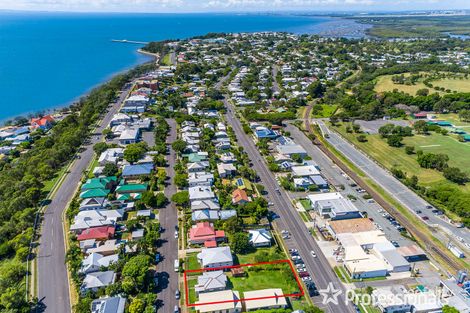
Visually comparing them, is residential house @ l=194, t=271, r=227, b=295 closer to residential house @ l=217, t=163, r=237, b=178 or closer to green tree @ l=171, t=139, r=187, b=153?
residential house @ l=217, t=163, r=237, b=178

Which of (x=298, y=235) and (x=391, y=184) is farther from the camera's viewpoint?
(x=391, y=184)

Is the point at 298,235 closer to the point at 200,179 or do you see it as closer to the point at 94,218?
the point at 200,179

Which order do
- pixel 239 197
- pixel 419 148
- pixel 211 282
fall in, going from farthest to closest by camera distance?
pixel 419 148, pixel 239 197, pixel 211 282

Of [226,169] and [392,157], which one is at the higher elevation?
[226,169]

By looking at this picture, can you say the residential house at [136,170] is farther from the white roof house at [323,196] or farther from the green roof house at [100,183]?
the white roof house at [323,196]

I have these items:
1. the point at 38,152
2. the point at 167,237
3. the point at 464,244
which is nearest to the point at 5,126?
the point at 38,152

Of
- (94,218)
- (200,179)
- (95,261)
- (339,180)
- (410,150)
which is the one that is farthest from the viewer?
(410,150)

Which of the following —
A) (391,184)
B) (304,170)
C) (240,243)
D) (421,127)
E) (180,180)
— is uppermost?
(421,127)

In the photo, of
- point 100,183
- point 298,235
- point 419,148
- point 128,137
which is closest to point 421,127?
point 419,148
